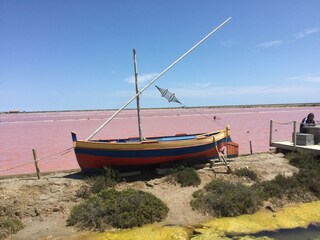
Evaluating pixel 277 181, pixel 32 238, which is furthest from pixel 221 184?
pixel 32 238

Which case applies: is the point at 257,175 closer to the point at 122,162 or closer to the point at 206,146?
the point at 206,146

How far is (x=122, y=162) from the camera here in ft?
38.8

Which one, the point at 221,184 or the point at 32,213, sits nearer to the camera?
the point at 32,213

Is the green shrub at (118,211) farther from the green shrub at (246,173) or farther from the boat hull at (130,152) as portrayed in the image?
the green shrub at (246,173)

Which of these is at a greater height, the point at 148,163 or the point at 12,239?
the point at 148,163

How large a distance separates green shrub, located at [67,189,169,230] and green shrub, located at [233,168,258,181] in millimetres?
3885

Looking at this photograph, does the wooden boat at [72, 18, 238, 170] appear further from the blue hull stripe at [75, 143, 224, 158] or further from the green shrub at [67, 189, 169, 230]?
the green shrub at [67, 189, 169, 230]

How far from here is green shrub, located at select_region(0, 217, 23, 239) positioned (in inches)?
334

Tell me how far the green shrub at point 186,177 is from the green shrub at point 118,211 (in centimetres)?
179

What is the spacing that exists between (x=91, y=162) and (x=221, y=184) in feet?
15.3

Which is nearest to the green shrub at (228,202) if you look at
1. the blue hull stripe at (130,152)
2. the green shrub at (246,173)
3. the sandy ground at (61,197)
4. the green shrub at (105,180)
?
the sandy ground at (61,197)

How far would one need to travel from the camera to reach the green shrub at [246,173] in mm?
12150

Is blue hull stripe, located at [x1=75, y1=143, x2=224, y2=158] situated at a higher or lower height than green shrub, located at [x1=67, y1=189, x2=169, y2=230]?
higher

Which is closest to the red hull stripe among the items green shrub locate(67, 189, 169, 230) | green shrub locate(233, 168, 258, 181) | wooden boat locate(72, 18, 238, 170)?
wooden boat locate(72, 18, 238, 170)
